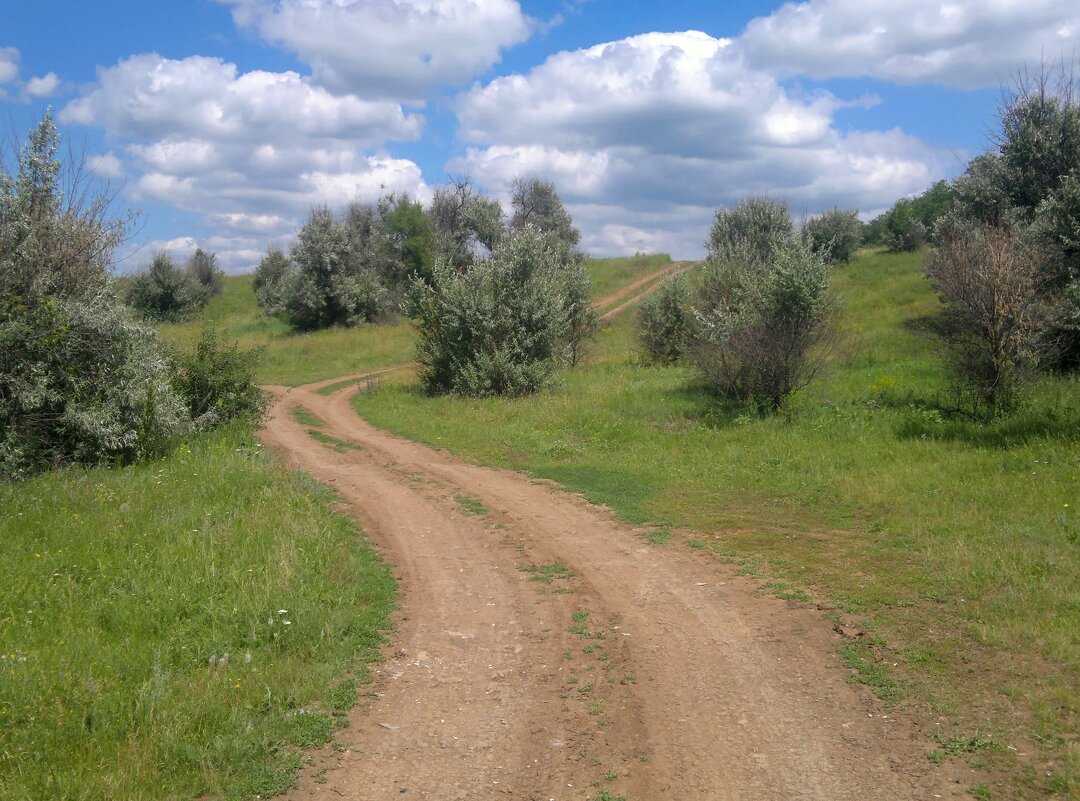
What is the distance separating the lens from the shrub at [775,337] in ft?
55.7

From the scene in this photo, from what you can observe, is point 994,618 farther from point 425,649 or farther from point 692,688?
point 425,649

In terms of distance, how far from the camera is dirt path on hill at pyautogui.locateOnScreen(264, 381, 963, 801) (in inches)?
187

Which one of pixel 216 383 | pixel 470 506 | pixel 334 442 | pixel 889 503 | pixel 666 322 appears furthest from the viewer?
pixel 666 322

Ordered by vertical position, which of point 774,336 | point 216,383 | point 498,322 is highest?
point 498,322

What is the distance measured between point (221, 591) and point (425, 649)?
6.73 ft

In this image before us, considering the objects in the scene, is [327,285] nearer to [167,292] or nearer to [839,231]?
[167,292]

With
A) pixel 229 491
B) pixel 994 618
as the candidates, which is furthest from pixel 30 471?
pixel 994 618

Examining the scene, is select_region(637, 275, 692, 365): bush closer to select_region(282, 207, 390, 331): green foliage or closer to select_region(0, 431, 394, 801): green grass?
select_region(0, 431, 394, 801): green grass

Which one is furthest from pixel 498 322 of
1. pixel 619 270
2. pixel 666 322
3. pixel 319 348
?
pixel 619 270

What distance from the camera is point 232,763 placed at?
4.95m

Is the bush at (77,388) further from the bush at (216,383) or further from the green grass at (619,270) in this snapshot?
the green grass at (619,270)

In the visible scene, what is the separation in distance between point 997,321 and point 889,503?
5.71 m

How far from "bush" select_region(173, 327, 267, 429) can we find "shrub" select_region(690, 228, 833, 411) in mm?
9520

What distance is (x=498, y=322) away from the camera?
22.5 metres
